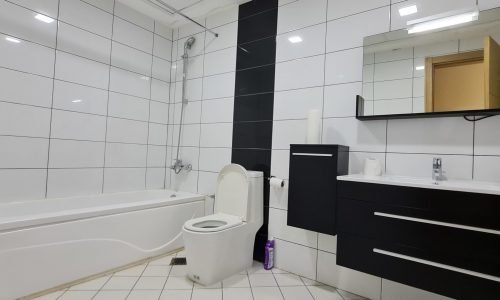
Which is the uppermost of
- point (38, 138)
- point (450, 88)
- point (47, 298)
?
point (450, 88)

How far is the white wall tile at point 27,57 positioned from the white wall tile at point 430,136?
2.71m

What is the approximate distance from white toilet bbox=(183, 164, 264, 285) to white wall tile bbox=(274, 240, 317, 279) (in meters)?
0.24

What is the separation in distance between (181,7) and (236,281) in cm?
262

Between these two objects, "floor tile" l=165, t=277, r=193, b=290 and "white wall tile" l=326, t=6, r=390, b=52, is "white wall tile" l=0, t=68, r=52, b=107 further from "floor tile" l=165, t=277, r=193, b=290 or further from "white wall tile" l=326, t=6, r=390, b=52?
"white wall tile" l=326, t=6, r=390, b=52

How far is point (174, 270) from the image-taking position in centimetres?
206

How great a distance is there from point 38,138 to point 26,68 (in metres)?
0.56

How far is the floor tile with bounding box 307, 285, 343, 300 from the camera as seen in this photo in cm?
174

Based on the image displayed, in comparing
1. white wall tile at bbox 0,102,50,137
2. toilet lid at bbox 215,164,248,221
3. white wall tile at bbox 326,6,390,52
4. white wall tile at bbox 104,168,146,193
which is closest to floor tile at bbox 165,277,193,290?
toilet lid at bbox 215,164,248,221

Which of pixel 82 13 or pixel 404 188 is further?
pixel 82 13

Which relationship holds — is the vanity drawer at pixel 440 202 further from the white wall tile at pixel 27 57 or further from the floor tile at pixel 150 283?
the white wall tile at pixel 27 57

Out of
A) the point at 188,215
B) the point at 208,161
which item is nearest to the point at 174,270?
the point at 188,215

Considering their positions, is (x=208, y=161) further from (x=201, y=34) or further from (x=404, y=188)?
(x=404, y=188)

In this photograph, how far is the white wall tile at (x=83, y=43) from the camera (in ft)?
7.37

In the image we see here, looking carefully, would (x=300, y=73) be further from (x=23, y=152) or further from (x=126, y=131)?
(x=23, y=152)
